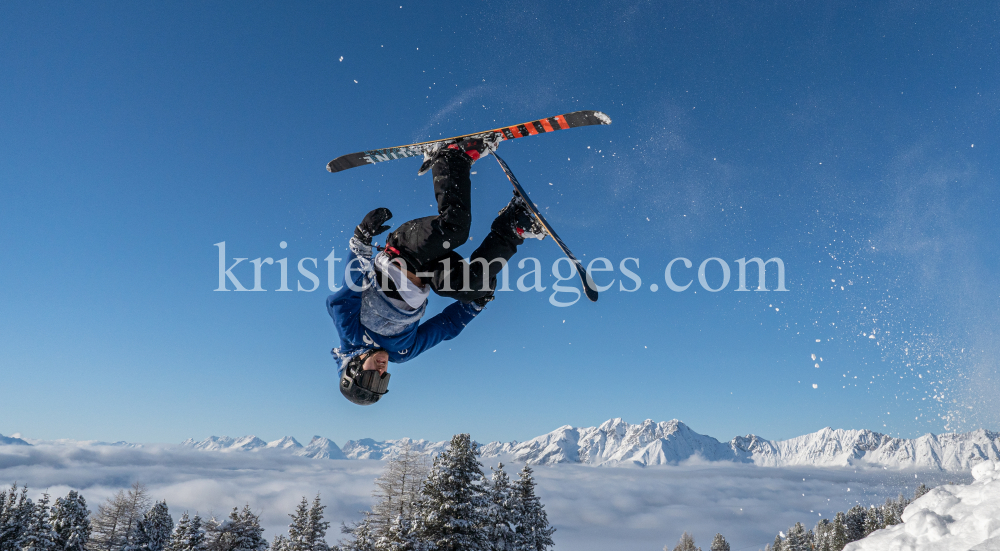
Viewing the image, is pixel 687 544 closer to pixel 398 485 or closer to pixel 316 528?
pixel 398 485

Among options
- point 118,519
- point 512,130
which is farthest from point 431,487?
point 118,519

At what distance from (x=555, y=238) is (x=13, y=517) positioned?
3720cm

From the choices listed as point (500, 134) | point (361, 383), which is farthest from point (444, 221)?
point (361, 383)

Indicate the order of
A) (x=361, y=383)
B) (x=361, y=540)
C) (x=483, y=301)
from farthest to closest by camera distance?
1. (x=361, y=540)
2. (x=483, y=301)
3. (x=361, y=383)

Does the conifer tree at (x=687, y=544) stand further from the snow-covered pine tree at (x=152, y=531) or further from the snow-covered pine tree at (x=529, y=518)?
the snow-covered pine tree at (x=152, y=531)

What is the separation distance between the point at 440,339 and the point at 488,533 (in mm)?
12128

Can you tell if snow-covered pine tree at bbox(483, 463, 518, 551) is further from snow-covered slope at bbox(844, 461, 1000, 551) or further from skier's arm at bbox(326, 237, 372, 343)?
snow-covered slope at bbox(844, 461, 1000, 551)

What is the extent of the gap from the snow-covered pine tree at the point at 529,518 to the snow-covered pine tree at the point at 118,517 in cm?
2673

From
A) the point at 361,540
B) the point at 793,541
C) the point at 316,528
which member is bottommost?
the point at 793,541

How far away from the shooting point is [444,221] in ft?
15.1

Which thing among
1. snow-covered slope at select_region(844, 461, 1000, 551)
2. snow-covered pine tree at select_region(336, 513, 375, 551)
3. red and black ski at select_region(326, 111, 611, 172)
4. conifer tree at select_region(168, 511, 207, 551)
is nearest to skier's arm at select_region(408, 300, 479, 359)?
red and black ski at select_region(326, 111, 611, 172)

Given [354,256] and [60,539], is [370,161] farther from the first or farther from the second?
[60,539]

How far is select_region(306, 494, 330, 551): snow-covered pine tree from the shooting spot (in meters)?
20.4

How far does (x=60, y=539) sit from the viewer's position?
22.5 meters
